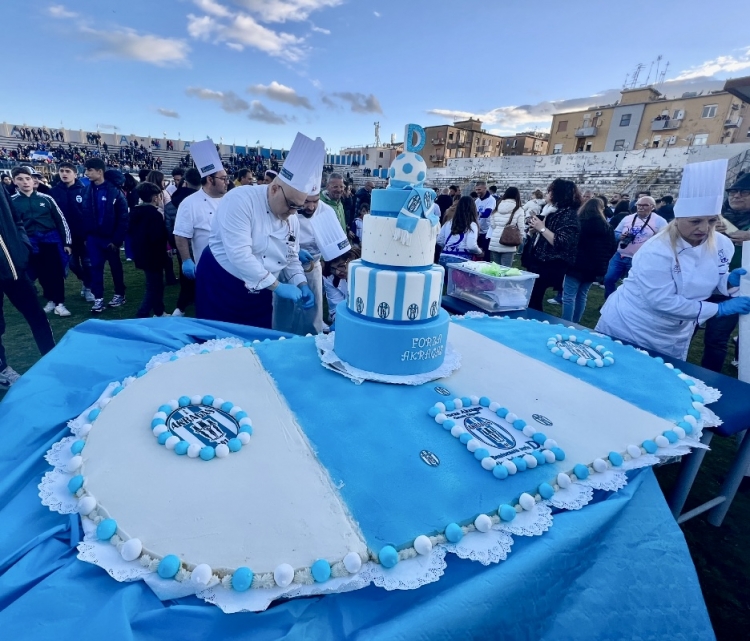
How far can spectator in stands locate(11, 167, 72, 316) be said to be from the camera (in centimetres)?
407

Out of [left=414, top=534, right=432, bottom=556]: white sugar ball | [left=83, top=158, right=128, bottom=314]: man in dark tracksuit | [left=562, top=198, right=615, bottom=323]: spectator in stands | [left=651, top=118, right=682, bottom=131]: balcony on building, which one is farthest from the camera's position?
[left=651, top=118, right=682, bottom=131]: balcony on building

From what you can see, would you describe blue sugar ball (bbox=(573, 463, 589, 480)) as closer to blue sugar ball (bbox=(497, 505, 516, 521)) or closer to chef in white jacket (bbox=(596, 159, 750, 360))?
blue sugar ball (bbox=(497, 505, 516, 521))

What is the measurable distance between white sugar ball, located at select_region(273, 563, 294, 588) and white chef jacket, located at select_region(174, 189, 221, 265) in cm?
353

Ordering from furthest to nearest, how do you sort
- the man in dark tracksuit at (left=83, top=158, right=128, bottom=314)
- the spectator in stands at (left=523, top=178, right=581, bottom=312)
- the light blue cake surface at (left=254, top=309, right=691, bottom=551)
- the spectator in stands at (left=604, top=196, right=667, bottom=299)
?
the spectator in stands at (left=604, top=196, right=667, bottom=299), the man in dark tracksuit at (left=83, top=158, right=128, bottom=314), the spectator in stands at (left=523, top=178, right=581, bottom=312), the light blue cake surface at (left=254, top=309, right=691, bottom=551)

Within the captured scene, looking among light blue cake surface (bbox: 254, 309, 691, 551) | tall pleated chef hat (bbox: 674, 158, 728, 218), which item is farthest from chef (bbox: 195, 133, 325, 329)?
tall pleated chef hat (bbox: 674, 158, 728, 218)

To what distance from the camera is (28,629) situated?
0.68 m

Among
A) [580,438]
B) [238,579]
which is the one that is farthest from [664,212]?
[238,579]

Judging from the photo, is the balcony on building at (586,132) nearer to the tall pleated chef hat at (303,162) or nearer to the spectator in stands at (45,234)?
the spectator in stands at (45,234)

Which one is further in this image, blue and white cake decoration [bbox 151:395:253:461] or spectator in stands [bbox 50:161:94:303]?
spectator in stands [bbox 50:161:94:303]

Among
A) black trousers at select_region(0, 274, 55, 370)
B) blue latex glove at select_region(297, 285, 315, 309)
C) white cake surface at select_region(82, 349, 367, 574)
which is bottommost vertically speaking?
black trousers at select_region(0, 274, 55, 370)

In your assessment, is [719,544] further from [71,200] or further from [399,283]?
[71,200]

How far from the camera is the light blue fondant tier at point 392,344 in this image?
1520 millimetres

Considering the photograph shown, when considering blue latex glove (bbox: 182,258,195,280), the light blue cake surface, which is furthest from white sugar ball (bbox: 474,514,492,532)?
blue latex glove (bbox: 182,258,195,280)

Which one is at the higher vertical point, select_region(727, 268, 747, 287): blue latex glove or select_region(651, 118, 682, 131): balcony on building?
select_region(651, 118, 682, 131): balcony on building
